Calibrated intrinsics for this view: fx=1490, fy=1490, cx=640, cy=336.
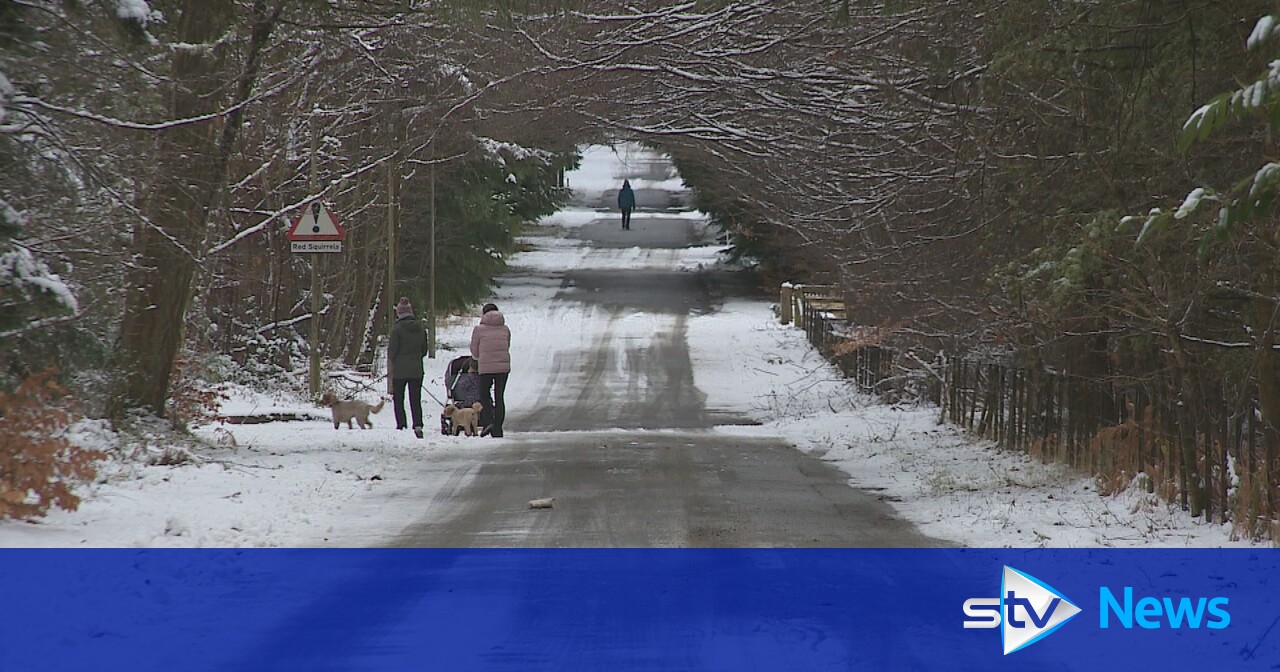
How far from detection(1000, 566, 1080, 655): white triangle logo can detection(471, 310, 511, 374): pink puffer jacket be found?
1137cm

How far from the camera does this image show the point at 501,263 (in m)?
43.5

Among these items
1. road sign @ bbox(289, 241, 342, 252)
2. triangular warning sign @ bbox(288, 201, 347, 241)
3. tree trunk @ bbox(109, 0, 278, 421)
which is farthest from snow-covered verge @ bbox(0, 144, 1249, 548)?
triangular warning sign @ bbox(288, 201, 347, 241)

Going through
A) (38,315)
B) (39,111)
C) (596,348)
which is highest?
(39,111)

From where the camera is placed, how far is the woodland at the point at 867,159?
33.4 ft

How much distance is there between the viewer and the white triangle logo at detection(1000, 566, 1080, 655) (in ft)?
23.6

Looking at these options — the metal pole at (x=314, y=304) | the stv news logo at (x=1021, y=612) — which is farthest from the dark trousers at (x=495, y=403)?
the stv news logo at (x=1021, y=612)

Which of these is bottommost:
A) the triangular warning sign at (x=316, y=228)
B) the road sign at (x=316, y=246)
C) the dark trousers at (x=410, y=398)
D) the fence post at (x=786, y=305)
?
the fence post at (x=786, y=305)

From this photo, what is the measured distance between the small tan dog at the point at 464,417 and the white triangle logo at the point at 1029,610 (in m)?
11.6

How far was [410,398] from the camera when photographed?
61.6 ft

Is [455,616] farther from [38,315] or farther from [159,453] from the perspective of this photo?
[159,453]

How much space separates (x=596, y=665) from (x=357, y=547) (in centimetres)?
373

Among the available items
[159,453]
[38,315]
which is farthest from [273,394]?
[38,315]

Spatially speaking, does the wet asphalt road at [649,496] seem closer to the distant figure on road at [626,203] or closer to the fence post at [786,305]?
the fence post at [786,305]

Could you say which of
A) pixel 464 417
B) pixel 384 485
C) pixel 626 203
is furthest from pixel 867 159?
pixel 626 203
